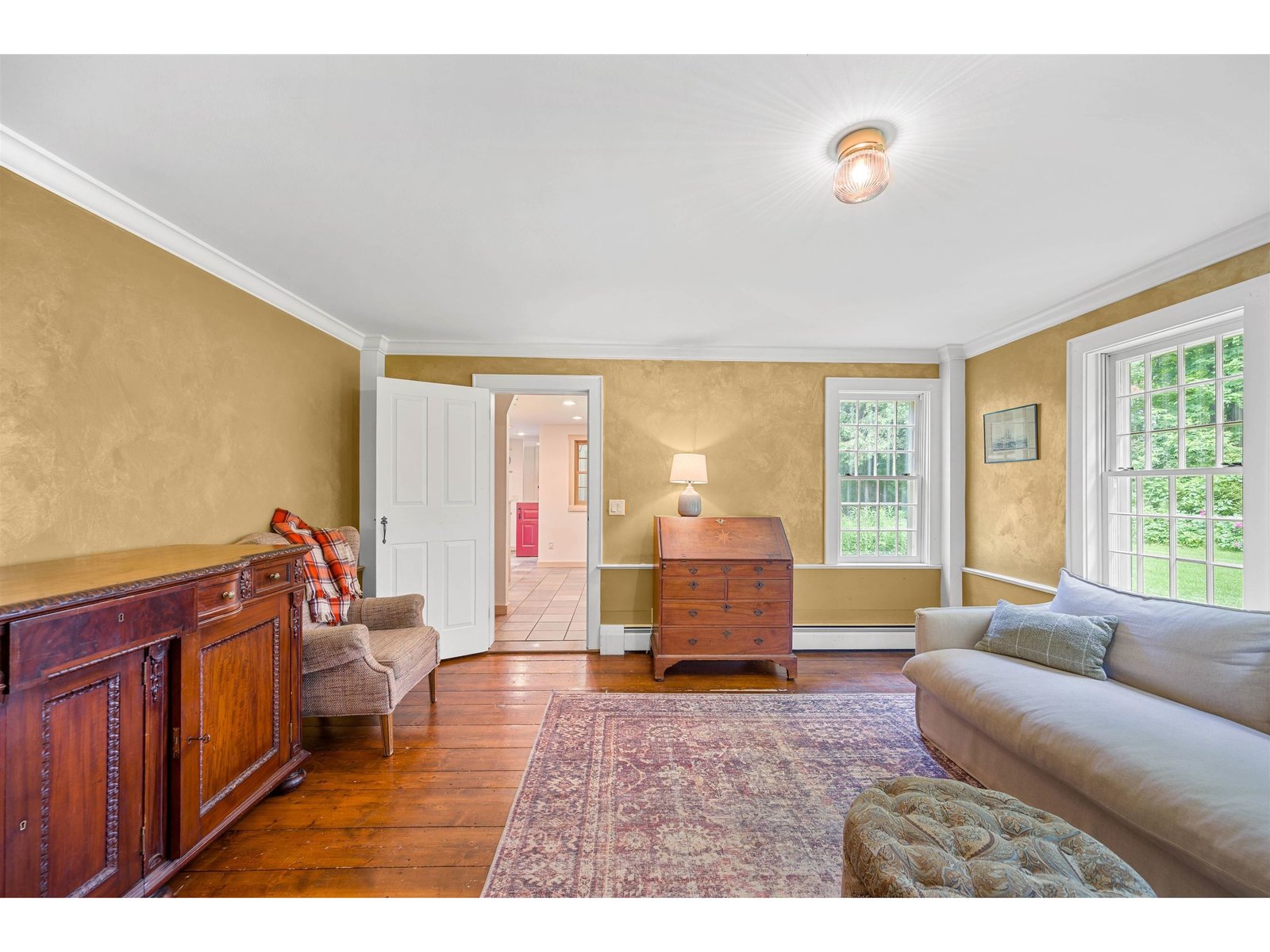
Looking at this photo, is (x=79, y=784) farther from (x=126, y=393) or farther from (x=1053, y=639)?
(x=1053, y=639)

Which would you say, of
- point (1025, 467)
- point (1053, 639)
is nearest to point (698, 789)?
point (1053, 639)

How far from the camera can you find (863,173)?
1611mm

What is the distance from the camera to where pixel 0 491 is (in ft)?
5.30

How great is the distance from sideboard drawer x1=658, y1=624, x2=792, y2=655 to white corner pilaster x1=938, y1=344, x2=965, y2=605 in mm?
1529

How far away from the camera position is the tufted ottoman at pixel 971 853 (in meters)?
1.07

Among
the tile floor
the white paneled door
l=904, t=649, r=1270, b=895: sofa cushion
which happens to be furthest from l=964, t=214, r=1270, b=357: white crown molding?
the tile floor

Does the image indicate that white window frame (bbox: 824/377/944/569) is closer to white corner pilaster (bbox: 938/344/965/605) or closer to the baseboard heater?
white corner pilaster (bbox: 938/344/965/605)

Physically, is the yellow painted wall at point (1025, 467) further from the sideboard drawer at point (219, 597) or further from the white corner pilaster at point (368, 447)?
the white corner pilaster at point (368, 447)

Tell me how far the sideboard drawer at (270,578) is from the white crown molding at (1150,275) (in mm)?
4035

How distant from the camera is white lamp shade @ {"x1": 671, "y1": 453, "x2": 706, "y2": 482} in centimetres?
389

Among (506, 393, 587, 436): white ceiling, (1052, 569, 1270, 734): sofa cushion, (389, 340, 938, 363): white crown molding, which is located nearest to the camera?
(1052, 569, 1270, 734): sofa cushion

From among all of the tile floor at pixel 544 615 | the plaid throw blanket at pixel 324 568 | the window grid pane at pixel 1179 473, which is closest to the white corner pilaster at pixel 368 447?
the plaid throw blanket at pixel 324 568

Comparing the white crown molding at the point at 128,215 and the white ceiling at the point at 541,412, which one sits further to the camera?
the white ceiling at the point at 541,412
